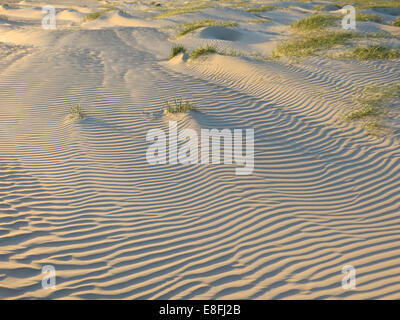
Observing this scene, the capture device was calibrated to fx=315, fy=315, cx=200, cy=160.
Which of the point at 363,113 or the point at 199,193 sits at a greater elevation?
the point at 363,113

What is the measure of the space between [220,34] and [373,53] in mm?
8690

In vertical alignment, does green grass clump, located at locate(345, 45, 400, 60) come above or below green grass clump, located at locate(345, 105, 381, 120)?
above

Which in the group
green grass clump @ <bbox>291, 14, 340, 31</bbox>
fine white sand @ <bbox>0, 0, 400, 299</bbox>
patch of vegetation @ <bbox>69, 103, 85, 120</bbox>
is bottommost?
fine white sand @ <bbox>0, 0, 400, 299</bbox>

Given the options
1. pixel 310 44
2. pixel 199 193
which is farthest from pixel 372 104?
pixel 310 44

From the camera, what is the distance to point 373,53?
977cm

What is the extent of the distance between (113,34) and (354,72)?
1264 centimetres

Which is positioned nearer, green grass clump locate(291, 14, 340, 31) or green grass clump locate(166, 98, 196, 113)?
green grass clump locate(166, 98, 196, 113)

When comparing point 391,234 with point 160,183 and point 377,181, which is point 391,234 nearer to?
point 377,181

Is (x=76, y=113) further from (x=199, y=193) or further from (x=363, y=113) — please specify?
(x=363, y=113)

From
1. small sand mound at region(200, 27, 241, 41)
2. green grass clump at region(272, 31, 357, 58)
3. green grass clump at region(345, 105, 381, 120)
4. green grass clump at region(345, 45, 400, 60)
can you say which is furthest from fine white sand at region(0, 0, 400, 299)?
small sand mound at region(200, 27, 241, 41)

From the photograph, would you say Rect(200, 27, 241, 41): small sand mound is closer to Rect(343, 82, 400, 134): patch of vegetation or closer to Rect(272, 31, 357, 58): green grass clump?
Rect(272, 31, 357, 58): green grass clump

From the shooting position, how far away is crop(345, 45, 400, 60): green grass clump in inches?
378

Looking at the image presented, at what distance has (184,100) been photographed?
7770 mm

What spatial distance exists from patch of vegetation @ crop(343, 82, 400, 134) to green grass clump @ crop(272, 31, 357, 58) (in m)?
3.79
